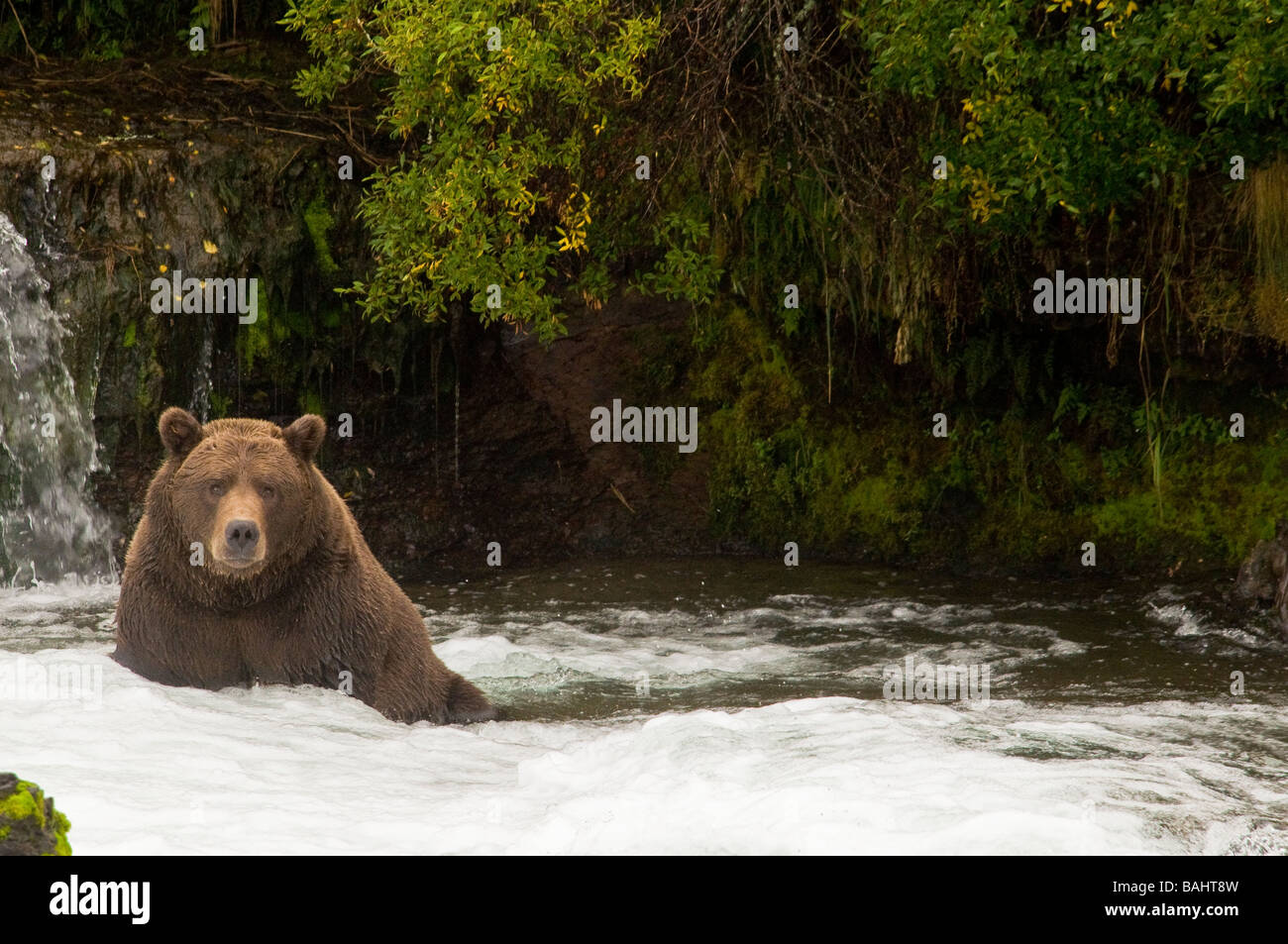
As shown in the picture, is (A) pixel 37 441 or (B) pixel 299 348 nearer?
(A) pixel 37 441

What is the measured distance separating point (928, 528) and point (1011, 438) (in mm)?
954

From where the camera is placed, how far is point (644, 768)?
6.07 metres

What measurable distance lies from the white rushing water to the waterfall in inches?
100

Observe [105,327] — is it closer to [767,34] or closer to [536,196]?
[536,196]

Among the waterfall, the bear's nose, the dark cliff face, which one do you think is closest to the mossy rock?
the bear's nose

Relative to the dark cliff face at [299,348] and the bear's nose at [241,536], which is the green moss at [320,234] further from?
the bear's nose at [241,536]

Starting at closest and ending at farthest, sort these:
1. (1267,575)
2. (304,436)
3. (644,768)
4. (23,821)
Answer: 1. (23,821)
2. (644,768)
3. (304,436)
4. (1267,575)

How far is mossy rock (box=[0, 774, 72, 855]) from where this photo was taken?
3.79m

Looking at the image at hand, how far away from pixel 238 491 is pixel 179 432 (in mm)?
501

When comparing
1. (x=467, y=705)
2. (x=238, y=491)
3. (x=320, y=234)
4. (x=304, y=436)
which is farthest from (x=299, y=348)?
(x=238, y=491)

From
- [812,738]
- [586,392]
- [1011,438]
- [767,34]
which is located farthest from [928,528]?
[812,738]

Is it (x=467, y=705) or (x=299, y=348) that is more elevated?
(x=299, y=348)

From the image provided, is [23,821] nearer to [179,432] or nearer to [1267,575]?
[179,432]

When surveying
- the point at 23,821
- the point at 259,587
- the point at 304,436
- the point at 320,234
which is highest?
the point at 320,234
